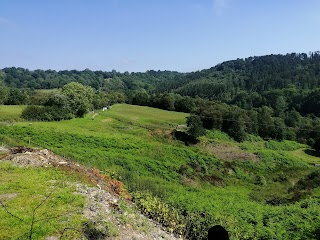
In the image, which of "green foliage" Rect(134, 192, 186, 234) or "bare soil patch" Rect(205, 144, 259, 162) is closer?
"green foliage" Rect(134, 192, 186, 234)

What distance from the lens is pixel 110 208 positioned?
622 inches

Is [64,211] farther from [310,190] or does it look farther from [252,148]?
[252,148]

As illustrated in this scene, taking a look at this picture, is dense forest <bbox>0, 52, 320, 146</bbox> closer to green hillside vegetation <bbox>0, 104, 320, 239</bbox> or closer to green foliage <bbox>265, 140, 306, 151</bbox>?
green foliage <bbox>265, 140, 306, 151</bbox>

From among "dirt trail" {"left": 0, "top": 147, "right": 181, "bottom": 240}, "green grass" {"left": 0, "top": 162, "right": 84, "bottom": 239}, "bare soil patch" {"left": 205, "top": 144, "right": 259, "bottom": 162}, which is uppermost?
"green grass" {"left": 0, "top": 162, "right": 84, "bottom": 239}

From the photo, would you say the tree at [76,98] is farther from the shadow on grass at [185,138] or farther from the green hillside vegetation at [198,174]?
the shadow on grass at [185,138]

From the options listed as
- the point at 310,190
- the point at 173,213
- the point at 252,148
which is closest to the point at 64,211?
the point at 173,213

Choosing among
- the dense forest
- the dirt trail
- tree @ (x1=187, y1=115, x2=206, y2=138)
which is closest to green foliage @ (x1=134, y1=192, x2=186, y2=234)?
the dirt trail

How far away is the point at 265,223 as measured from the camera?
74.1 ft

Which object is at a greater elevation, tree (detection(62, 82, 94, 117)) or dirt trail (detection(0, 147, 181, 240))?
tree (detection(62, 82, 94, 117))

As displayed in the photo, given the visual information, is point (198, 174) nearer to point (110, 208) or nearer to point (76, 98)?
point (110, 208)

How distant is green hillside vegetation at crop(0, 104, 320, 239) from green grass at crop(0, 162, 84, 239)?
14.6ft

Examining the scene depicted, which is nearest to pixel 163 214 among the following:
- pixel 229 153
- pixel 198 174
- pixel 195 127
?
pixel 198 174

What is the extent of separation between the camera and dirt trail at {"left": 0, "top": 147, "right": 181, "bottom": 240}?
14.0 meters

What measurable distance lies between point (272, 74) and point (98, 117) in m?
152
